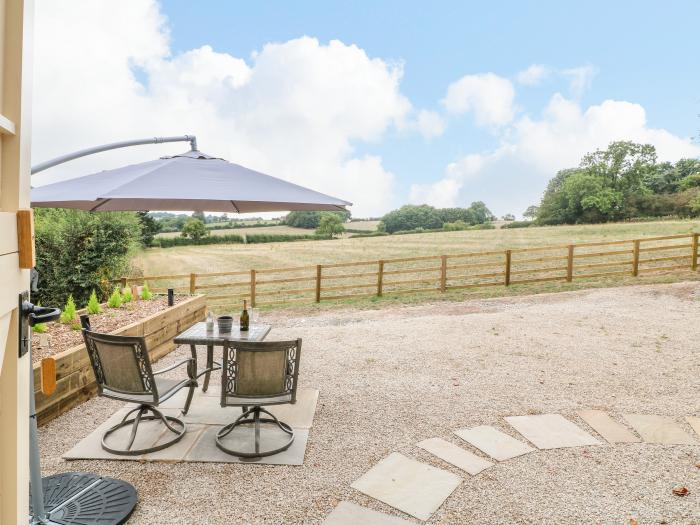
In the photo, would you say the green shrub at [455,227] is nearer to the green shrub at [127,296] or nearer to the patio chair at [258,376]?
the green shrub at [127,296]

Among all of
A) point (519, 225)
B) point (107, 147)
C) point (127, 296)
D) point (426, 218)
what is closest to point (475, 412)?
point (107, 147)

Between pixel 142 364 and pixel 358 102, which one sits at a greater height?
pixel 358 102

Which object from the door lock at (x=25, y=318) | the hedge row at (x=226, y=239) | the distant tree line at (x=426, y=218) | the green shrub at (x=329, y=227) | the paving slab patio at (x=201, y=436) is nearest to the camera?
the door lock at (x=25, y=318)

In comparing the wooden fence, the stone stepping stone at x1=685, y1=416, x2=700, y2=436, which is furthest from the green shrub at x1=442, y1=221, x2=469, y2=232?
the stone stepping stone at x1=685, y1=416, x2=700, y2=436

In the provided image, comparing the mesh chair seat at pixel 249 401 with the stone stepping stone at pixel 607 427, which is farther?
the stone stepping stone at pixel 607 427

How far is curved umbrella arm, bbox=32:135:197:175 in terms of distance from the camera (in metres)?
3.23

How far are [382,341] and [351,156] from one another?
58.5 ft

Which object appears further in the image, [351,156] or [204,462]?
[351,156]

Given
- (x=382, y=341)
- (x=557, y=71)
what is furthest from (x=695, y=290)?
(x=557, y=71)

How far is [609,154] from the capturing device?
137 ft

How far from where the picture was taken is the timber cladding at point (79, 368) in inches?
147

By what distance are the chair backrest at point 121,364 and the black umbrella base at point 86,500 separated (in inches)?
24.1

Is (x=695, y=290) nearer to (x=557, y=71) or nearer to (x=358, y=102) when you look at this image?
(x=358, y=102)

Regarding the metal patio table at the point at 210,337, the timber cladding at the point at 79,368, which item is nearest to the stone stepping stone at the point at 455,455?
the metal patio table at the point at 210,337
